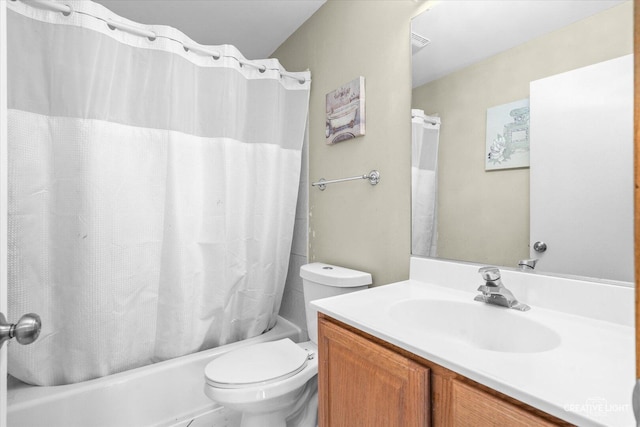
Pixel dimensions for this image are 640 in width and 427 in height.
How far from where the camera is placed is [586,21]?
85 centimetres

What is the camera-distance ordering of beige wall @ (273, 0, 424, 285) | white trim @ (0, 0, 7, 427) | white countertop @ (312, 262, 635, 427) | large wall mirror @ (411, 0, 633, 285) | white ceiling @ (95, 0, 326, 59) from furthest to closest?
1. white ceiling @ (95, 0, 326, 59)
2. beige wall @ (273, 0, 424, 285)
3. large wall mirror @ (411, 0, 633, 285)
4. white trim @ (0, 0, 7, 427)
5. white countertop @ (312, 262, 635, 427)

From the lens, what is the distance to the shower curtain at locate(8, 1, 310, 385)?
48.5 inches

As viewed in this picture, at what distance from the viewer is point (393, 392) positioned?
2.34 ft

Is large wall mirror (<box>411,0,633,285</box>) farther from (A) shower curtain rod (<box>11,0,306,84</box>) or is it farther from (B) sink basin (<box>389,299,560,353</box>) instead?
(A) shower curtain rod (<box>11,0,306,84</box>)

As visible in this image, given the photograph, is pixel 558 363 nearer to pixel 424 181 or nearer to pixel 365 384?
pixel 365 384

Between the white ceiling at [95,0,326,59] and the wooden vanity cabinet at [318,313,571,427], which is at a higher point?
the white ceiling at [95,0,326,59]

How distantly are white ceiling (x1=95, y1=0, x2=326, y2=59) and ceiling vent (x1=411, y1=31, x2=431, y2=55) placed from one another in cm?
72

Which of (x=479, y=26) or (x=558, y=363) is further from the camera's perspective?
(x=479, y=26)

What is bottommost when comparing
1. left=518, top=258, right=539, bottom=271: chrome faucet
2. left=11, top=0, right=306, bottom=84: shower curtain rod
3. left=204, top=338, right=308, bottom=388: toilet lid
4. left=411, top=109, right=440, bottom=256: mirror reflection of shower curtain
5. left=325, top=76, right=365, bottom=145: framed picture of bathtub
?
left=204, top=338, right=308, bottom=388: toilet lid

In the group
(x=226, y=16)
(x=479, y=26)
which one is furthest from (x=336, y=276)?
(x=226, y=16)

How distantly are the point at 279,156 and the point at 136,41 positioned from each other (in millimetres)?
856

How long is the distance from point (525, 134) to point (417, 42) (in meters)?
0.58

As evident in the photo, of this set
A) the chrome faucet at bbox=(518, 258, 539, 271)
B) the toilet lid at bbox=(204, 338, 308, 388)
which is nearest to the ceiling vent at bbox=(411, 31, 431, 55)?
the chrome faucet at bbox=(518, 258, 539, 271)

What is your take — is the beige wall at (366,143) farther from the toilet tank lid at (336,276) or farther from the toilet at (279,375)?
the toilet at (279,375)
